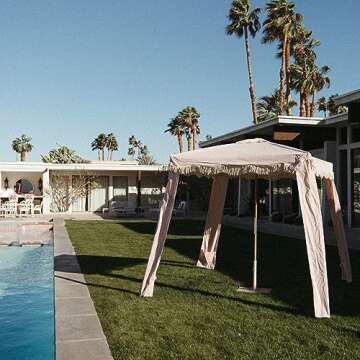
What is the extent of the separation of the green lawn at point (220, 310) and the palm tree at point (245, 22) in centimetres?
2834

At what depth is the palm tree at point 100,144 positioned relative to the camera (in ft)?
214

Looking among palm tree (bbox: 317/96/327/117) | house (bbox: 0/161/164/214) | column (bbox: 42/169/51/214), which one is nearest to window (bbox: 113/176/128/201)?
house (bbox: 0/161/164/214)

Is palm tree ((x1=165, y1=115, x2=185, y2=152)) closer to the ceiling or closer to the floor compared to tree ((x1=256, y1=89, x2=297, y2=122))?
closer to the floor

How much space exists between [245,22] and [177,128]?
16.6m

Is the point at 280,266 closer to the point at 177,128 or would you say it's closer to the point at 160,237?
the point at 160,237

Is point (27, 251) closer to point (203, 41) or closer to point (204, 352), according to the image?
point (204, 352)

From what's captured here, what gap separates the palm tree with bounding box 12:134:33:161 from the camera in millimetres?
68688

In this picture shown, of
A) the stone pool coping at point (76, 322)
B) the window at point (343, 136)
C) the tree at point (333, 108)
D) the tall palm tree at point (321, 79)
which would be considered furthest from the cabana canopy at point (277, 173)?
the tree at point (333, 108)

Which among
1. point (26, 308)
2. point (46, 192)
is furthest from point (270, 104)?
point (26, 308)

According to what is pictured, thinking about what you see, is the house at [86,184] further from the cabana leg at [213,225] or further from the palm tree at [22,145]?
the palm tree at [22,145]

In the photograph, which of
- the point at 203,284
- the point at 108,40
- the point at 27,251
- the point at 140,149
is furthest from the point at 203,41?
the point at 140,149

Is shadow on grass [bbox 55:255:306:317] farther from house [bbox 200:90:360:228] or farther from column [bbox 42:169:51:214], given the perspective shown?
column [bbox 42:169:51:214]

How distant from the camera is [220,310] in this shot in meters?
5.99

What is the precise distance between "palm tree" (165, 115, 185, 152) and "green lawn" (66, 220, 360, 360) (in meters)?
39.8
